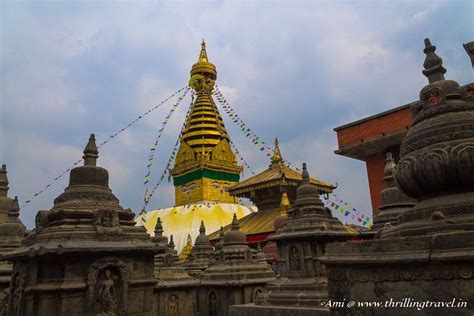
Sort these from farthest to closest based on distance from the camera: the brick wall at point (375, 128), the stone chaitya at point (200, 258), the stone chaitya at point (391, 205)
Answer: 1. the brick wall at point (375, 128)
2. the stone chaitya at point (200, 258)
3. the stone chaitya at point (391, 205)

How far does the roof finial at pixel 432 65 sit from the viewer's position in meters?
4.91

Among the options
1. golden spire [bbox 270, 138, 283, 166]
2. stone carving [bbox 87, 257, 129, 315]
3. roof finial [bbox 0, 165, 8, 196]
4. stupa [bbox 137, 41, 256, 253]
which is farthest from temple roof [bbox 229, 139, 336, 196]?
stone carving [bbox 87, 257, 129, 315]

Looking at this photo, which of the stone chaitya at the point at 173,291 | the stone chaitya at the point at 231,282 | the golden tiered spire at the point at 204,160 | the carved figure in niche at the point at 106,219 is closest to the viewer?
the carved figure in niche at the point at 106,219

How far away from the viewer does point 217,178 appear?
37188mm

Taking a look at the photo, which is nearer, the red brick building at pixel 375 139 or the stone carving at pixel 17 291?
the stone carving at pixel 17 291

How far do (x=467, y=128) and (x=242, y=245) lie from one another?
11504 mm

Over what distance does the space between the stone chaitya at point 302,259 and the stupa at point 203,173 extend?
71.0 feet

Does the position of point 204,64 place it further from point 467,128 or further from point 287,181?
point 467,128

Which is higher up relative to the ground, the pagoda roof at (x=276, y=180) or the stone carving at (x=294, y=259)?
the pagoda roof at (x=276, y=180)

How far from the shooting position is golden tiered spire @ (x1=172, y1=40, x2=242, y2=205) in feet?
120

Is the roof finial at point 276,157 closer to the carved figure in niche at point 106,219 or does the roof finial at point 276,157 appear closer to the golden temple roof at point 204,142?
the golden temple roof at point 204,142

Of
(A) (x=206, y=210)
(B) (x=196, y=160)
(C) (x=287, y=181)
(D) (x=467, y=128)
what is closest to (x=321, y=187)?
(C) (x=287, y=181)

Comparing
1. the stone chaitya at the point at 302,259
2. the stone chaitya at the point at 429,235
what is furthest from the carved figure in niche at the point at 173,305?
the stone chaitya at the point at 429,235

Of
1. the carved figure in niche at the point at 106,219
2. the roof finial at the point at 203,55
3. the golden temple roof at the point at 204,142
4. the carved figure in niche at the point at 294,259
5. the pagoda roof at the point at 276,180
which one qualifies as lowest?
the carved figure in niche at the point at 294,259
